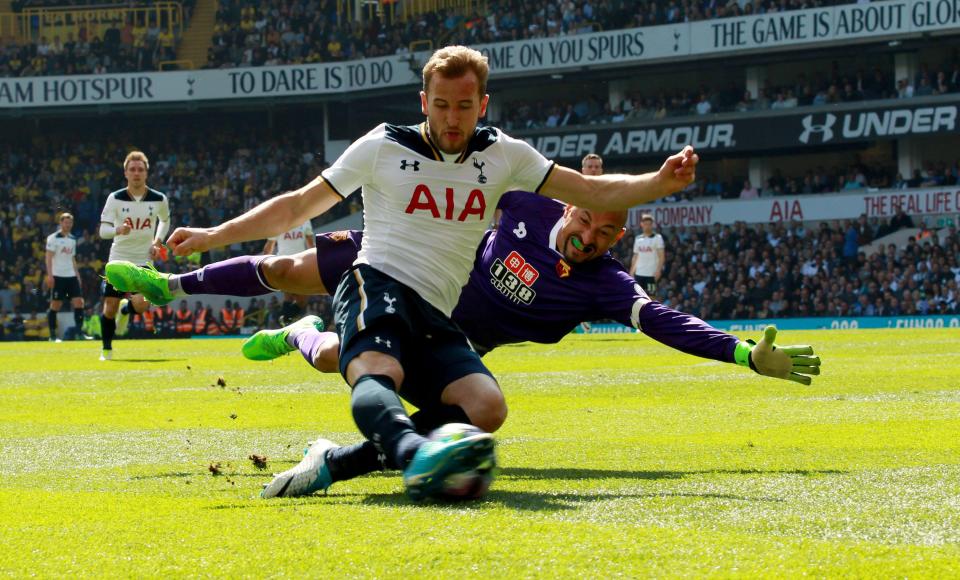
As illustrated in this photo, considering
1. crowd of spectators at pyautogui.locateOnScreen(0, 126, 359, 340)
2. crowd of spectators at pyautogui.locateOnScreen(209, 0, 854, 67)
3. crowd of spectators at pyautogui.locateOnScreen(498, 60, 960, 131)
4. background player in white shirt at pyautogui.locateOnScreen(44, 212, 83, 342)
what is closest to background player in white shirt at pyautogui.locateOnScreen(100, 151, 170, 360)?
background player in white shirt at pyautogui.locateOnScreen(44, 212, 83, 342)

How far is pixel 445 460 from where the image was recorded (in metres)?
4.48

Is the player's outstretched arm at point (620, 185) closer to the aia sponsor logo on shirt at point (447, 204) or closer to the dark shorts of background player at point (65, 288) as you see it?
the aia sponsor logo on shirt at point (447, 204)

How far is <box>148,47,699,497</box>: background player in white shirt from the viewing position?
17.5 feet

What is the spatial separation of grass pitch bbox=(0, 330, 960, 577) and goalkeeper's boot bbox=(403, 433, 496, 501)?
0.42 ft

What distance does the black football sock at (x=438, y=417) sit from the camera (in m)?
5.59

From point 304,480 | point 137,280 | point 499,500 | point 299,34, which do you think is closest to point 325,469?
point 304,480

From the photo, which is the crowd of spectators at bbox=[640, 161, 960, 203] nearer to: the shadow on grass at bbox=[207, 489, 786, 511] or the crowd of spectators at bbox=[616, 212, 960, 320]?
the crowd of spectators at bbox=[616, 212, 960, 320]

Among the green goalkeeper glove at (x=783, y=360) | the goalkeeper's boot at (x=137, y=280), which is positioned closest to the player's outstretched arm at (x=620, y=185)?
the green goalkeeper glove at (x=783, y=360)

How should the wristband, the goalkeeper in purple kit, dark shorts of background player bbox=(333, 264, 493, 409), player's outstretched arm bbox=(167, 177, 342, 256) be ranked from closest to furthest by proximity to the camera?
player's outstretched arm bbox=(167, 177, 342, 256) < dark shorts of background player bbox=(333, 264, 493, 409) < the wristband < the goalkeeper in purple kit

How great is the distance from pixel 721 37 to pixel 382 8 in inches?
584

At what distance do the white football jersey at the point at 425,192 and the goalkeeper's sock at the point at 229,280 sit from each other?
2.35 meters

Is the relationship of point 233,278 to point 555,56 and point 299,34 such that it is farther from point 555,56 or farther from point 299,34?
point 299,34

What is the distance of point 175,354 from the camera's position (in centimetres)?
2011

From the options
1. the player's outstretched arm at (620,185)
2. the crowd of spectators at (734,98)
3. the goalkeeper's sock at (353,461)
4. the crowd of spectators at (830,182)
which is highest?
the crowd of spectators at (734,98)
